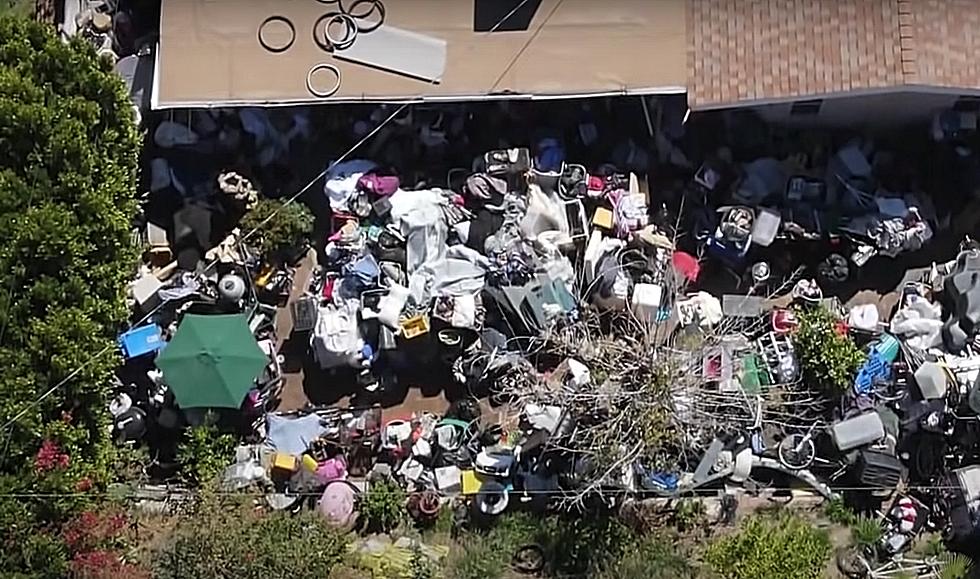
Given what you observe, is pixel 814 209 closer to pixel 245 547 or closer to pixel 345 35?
pixel 345 35

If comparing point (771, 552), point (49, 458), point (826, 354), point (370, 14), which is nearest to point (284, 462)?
point (49, 458)

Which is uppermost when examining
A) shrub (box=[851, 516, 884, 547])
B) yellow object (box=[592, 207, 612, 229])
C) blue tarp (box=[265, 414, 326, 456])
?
yellow object (box=[592, 207, 612, 229])

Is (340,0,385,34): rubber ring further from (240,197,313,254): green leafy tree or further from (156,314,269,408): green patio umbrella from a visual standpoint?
(156,314,269,408): green patio umbrella

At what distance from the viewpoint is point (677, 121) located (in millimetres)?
17406

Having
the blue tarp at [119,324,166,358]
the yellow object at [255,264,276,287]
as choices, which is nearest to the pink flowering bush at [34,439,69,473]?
the blue tarp at [119,324,166,358]

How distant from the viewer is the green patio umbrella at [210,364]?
16.5m

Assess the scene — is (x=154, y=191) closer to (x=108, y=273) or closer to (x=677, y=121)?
(x=108, y=273)

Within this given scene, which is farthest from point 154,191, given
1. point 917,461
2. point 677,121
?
point 917,461

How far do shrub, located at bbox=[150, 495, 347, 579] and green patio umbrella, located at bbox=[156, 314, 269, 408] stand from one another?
4.35ft

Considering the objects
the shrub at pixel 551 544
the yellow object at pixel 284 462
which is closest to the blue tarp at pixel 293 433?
the yellow object at pixel 284 462

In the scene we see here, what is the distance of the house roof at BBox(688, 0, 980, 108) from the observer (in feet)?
52.0

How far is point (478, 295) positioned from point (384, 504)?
300 centimetres

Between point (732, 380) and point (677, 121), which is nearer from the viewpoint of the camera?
point (732, 380)

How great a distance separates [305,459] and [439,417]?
73.2 inches
